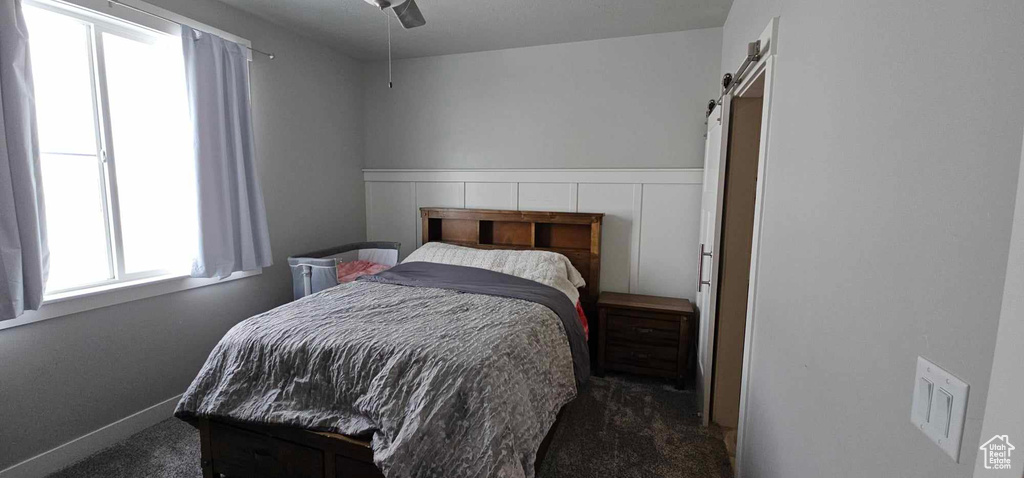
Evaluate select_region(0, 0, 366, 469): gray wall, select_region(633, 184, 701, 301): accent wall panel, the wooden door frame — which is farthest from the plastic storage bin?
the wooden door frame

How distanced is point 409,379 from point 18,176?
1.89 meters

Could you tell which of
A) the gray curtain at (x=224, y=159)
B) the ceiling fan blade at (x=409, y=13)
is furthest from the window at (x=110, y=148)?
the ceiling fan blade at (x=409, y=13)

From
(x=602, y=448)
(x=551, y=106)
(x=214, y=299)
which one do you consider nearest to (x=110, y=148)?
(x=214, y=299)

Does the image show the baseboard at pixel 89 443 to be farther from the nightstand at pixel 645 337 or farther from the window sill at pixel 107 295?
the nightstand at pixel 645 337

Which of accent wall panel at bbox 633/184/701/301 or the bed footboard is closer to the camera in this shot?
the bed footboard

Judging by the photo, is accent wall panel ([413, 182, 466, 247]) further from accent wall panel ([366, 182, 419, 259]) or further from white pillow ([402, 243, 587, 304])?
white pillow ([402, 243, 587, 304])

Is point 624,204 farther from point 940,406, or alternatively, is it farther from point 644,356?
point 940,406

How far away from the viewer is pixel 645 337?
2984 millimetres

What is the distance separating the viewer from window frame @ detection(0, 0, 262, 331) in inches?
82.0

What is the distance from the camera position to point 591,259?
3.36 m

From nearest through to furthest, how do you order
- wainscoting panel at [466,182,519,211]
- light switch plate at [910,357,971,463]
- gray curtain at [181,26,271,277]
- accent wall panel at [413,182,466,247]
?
1. light switch plate at [910,357,971,463]
2. gray curtain at [181,26,271,277]
3. wainscoting panel at [466,182,519,211]
4. accent wall panel at [413,182,466,247]

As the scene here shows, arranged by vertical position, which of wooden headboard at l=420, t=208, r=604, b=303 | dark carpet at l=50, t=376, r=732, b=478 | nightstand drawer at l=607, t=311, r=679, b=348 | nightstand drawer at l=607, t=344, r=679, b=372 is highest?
wooden headboard at l=420, t=208, r=604, b=303

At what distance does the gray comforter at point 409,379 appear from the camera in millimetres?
1547

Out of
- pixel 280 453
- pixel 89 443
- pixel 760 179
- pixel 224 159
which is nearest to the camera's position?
pixel 760 179
